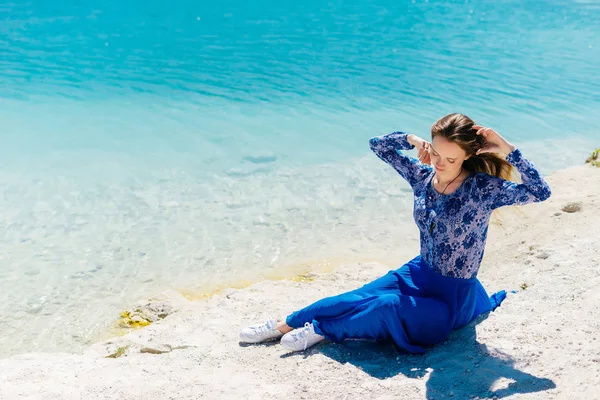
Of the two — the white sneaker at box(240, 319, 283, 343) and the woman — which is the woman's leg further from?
the white sneaker at box(240, 319, 283, 343)

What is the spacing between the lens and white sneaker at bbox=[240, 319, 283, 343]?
517 centimetres

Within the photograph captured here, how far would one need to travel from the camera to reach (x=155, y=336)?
604 centimetres

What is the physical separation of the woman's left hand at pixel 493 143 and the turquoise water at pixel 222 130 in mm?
3870

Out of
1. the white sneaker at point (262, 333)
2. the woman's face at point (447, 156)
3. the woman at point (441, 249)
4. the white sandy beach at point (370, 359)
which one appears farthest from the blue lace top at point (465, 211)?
the white sneaker at point (262, 333)

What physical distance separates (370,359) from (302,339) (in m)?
0.54

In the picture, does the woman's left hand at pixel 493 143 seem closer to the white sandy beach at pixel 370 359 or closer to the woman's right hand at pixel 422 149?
the woman's right hand at pixel 422 149

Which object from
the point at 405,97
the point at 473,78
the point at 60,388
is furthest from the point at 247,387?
the point at 473,78

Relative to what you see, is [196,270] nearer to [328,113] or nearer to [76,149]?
[76,149]

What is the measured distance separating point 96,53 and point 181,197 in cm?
1061

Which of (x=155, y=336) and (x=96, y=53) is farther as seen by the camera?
(x=96, y=53)

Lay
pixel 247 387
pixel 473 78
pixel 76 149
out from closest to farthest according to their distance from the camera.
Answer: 1. pixel 247 387
2. pixel 76 149
3. pixel 473 78

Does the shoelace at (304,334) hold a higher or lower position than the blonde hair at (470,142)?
lower

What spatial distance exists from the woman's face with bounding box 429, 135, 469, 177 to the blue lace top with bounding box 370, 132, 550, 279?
0.13 metres

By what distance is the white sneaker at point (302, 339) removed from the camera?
4.88m
